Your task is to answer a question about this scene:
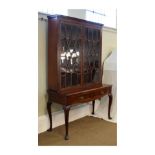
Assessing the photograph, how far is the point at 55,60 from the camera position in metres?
2.09

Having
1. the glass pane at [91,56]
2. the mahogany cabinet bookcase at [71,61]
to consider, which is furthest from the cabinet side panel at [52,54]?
the glass pane at [91,56]

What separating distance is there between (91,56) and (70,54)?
399mm

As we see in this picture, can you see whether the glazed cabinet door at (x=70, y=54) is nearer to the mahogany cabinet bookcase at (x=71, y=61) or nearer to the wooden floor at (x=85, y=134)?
the mahogany cabinet bookcase at (x=71, y=61)

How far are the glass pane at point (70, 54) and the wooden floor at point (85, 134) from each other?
561mm

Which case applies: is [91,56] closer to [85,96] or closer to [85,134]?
[85,96]

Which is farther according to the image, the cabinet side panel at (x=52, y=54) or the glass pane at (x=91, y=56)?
the glass pane at (x=91, y=56)

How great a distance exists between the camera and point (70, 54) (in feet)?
7.18

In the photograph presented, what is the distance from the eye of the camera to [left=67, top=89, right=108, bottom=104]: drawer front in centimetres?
210

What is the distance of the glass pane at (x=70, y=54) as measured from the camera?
2105 mm

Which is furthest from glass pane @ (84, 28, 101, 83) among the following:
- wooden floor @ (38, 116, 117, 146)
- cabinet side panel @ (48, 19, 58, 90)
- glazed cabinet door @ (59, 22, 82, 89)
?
wooden floor @ (38, 116, 117, 146)

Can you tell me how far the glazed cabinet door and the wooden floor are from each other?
0.55 meters
